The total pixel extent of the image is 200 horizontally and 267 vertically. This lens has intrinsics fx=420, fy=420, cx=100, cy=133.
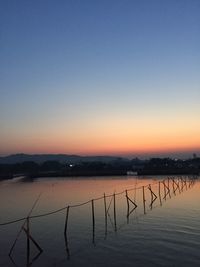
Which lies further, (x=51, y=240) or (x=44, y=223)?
(x=44, y=223)

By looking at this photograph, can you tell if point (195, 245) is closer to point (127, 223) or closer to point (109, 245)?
point (109, 245)

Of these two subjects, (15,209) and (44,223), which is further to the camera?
(15,209)

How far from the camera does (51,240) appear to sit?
30.1 m

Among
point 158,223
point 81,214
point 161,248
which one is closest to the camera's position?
point 161,248

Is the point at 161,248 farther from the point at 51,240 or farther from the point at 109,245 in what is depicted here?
the point at 51,240

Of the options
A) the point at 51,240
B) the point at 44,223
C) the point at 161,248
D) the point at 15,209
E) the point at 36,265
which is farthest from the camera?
the point at 15,209

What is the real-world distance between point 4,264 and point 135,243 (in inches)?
352

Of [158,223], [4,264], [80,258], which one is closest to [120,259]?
[80,258]

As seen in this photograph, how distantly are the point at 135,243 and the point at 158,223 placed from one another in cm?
823

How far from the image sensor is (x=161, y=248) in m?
25.9

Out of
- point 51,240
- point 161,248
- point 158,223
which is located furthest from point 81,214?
point 161,248

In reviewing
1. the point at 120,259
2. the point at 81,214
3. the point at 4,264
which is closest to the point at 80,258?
the point at 120,259

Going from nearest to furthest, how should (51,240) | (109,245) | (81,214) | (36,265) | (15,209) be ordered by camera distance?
1. (36,265)
2. (109,245)
3. (51,240)
4. (81,214)
5. (15,209)

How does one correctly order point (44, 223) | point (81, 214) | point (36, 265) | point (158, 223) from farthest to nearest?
point (81, 214), point (44, 223), point (158, 223), point (36, 265)
